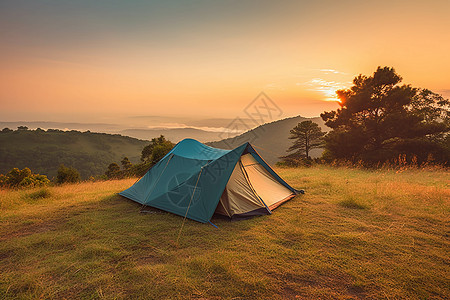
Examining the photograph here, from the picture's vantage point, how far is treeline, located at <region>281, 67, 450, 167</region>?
16.5 m

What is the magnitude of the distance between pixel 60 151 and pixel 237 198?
98265mm

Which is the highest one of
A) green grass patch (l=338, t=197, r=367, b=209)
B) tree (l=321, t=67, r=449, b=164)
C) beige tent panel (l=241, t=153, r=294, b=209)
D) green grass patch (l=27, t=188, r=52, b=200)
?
tree (l=321, t=67, r=449, b=164)

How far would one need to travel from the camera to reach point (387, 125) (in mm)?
17172

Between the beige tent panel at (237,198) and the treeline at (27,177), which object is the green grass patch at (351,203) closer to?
the beige tent panel at (237,198)

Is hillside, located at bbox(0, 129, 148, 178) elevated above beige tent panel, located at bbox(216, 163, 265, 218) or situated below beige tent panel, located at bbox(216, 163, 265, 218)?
below

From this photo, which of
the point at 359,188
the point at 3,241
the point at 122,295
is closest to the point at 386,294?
the point at 122,295

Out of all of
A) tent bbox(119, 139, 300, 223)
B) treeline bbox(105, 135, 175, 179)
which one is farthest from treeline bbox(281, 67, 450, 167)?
treeline bbox(105, 135, 175, 179)

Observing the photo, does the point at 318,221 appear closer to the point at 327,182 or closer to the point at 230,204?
the point at 230,204

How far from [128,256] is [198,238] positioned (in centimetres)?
138

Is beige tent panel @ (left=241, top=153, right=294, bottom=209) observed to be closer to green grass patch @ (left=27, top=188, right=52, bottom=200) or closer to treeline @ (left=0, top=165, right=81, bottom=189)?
green grass patch @ (left=27, top=188, right=52, bottom=200)

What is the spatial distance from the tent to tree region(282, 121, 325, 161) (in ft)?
72.1

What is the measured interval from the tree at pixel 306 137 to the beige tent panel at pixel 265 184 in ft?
70.3

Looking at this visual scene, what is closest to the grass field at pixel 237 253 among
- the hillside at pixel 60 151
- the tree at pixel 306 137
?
the tree at pixel 306 137

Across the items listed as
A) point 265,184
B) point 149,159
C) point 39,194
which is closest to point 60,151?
point 149,159
